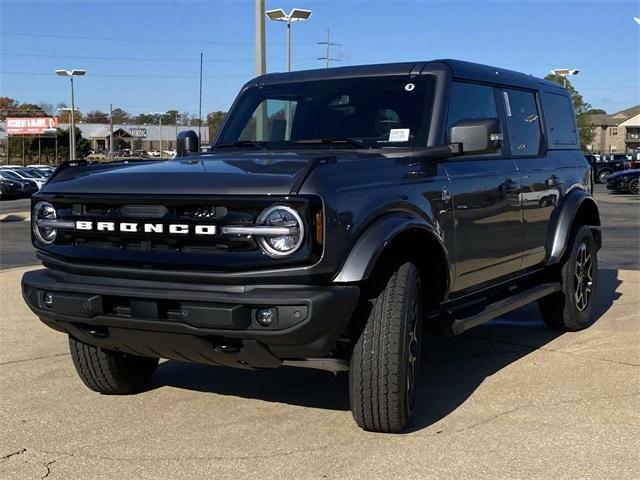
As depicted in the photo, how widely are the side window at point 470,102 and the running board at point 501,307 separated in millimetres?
1194

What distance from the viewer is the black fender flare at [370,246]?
3.66 metres

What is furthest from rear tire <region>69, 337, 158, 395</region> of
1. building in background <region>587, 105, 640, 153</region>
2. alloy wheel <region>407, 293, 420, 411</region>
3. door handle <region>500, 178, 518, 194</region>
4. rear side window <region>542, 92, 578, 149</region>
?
building in background <region>587, 105, 640, 153</region>

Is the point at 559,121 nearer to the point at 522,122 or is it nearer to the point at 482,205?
the point at 522,122

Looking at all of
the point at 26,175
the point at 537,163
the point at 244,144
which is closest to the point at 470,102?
the point at 537,163

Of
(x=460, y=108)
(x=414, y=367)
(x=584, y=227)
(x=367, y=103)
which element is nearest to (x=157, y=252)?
(x=414, y=367)

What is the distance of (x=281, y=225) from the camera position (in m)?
3.55

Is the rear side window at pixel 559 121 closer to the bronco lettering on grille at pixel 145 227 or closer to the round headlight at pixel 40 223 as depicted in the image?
the bronco lettering on grille at pixel 145 227

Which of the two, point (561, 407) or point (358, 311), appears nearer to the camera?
point (358, 311)

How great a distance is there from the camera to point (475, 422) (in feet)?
14.3

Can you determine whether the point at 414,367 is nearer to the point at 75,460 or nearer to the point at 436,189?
the point at 436,189

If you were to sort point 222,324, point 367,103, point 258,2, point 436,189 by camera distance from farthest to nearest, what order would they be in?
point 258,2
point 367,103
point 436,189
point 222,324

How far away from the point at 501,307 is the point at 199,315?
2.36 meters

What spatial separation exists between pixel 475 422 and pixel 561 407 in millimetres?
613

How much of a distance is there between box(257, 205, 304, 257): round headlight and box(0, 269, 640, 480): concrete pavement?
3.37ft
